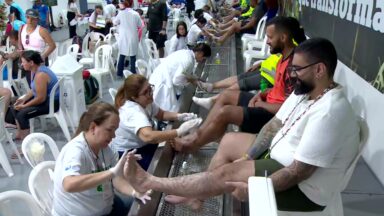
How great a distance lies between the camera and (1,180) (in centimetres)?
342

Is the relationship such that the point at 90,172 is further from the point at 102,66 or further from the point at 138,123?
the point at 102,66

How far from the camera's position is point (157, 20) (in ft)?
24.7

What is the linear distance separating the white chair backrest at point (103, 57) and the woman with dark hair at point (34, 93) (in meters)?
1.82

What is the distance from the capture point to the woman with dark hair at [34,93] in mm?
3874

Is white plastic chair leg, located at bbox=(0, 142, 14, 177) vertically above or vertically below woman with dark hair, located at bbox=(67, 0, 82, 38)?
below

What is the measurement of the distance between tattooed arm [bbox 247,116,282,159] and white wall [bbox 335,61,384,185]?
0.66 metres

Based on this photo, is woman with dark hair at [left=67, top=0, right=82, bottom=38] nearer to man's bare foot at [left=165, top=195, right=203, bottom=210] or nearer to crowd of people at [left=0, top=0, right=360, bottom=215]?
crowd of people at [left=0, top=0, right=360, bottom=215]

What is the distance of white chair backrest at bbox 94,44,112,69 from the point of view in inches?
229

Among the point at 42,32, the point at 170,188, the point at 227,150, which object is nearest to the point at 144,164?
the point at 227,150

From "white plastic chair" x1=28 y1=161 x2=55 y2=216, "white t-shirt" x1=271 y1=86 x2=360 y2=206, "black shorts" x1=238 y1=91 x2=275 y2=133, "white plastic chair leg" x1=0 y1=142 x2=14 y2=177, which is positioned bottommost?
"white plastic chair leg" x1=0 y1=142 x2=14 y2=177

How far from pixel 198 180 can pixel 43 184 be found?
86cm

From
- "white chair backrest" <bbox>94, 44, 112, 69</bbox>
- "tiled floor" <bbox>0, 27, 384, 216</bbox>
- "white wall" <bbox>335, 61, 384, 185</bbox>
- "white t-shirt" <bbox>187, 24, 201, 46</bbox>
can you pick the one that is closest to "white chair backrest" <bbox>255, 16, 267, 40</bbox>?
"white t-shirt" <bbox>187, 24, 201, 46</bbox>

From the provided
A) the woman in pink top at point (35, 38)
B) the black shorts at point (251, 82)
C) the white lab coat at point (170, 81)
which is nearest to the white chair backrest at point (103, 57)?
the woman in pink top at point (35, 38)

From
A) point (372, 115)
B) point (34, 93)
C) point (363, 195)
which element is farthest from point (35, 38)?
point (363, 195)
